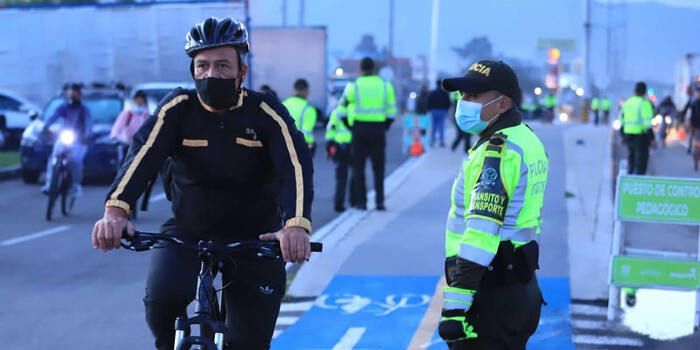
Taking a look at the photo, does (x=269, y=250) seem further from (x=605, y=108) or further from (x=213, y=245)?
(x=605, y=108)

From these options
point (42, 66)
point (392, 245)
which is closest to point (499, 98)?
point (392, 245)

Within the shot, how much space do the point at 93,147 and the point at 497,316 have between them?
52.4 ft

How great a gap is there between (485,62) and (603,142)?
78.9 feet

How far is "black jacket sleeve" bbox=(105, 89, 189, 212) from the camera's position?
4379mm

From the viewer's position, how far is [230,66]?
4.48m

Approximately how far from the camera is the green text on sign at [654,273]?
26.6 ft

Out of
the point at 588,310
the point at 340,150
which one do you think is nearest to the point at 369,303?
the point at 588,310

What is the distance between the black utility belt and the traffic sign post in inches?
167

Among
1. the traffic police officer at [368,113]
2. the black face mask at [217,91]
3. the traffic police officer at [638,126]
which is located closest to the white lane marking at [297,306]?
the black face mask at [217,91]

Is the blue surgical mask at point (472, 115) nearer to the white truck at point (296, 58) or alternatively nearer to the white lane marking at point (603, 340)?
the white lane marking at point (603, 340)

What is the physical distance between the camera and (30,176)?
20.2 metres

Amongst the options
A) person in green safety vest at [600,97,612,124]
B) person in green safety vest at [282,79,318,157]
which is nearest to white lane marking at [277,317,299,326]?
person in green safety vest at [282,79,318,157]

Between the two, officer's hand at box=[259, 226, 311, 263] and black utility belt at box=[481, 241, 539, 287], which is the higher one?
officer's hand at box=[259, 226, 311, 263]

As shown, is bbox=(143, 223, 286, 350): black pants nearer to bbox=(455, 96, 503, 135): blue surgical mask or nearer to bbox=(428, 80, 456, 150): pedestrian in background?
bbox=(455, 96, 503, 135): blue surgical mask
